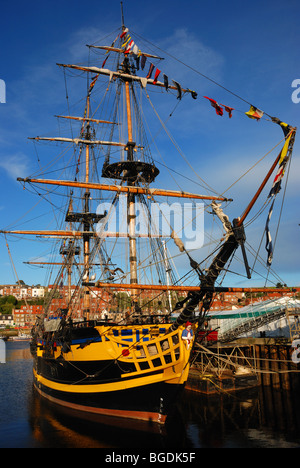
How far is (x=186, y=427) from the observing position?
18750 mm

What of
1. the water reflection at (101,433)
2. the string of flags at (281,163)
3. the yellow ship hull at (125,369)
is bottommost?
the water reflection at (101,433)

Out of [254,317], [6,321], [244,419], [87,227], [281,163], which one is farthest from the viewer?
[6,321]

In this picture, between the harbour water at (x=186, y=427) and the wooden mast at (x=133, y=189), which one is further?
the wooden mast at (x=133, y=189)

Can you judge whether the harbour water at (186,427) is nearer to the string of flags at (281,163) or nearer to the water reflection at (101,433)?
the water reflection at (101,433)

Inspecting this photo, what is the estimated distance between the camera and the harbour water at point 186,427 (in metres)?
16.1

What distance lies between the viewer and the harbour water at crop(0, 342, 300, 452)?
16.1 metres

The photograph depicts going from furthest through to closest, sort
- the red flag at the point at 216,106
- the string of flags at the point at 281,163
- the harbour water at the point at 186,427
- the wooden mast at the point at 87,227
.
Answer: the wooden mast at the point at 87,227 → the red flag at the point at 216,106 → the harbour water at the point at 186,427 → the string of flags at the point at 281,163

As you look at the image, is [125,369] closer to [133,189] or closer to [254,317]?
[133,189]

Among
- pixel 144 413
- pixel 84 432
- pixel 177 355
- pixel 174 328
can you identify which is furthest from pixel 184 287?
pixel 84 432

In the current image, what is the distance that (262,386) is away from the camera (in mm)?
27938

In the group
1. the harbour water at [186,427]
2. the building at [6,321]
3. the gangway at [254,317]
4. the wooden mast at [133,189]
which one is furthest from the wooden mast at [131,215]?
the building at [6,321]

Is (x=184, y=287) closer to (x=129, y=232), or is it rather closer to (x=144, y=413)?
(x=144, y=413)

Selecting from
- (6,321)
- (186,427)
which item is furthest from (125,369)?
(6,321)

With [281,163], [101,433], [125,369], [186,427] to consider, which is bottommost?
[186,427]
